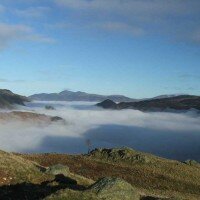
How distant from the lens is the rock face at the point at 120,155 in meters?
76.2

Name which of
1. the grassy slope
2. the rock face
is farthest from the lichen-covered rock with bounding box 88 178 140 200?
the rock face

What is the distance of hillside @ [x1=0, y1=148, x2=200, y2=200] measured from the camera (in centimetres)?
2525

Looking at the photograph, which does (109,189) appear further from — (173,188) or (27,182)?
(173,188)

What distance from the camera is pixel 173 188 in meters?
56.1

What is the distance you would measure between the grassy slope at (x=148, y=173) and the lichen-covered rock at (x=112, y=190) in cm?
2464

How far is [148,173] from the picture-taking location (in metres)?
63.0

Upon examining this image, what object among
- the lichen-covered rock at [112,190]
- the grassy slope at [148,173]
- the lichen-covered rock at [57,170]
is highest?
the lichen-covered rock at [112,190]

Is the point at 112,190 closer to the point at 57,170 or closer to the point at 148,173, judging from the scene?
the point at 57,170

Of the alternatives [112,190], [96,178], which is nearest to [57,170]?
[112,190]

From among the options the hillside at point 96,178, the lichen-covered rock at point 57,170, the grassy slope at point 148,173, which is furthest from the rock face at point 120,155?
the lichen-covered rock at point 57,170

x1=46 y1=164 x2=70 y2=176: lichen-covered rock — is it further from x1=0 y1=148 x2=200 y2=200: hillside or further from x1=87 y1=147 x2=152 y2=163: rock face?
x1=87 y1=147 x2=152 y2=163: rock face

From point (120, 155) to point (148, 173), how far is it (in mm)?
16119

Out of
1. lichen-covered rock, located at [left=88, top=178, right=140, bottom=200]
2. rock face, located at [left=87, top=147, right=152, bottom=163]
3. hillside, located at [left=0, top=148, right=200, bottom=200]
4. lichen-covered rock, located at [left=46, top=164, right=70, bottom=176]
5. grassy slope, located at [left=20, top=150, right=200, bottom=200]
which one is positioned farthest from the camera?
rock face, located at [left=87, top=147, right=152, bottom=163]

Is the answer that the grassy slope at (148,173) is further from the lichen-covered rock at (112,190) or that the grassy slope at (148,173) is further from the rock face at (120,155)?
the lichen-covered rock at (112,190)
